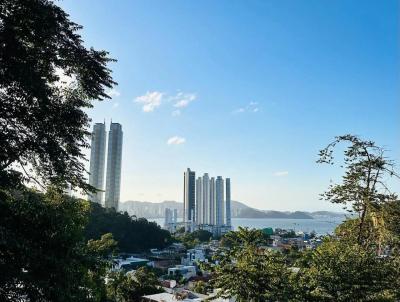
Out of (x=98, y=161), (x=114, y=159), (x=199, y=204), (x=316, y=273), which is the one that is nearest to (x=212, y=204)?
(x=199, y=204)

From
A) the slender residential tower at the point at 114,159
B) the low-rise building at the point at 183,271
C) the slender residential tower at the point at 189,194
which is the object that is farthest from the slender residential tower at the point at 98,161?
the low-rise building at the point at 183,271

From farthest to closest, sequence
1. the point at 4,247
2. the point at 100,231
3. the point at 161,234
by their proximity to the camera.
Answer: the point at 161,234 → the point at 100,231 → the point at 4,247

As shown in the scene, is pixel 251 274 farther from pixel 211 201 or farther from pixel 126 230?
pixel 211 201

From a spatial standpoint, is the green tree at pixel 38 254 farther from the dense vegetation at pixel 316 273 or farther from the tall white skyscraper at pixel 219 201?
the tall white skyscraper at pixel 219 201

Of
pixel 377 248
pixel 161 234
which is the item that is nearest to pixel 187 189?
pixel 161 234

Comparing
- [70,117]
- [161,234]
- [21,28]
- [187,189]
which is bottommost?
[161,234]

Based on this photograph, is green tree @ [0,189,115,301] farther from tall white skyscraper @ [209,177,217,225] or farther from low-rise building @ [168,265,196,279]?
tall white skyscraper @ [209,177,217,225]

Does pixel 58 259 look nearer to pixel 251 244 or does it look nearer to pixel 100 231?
pixel 251 244
